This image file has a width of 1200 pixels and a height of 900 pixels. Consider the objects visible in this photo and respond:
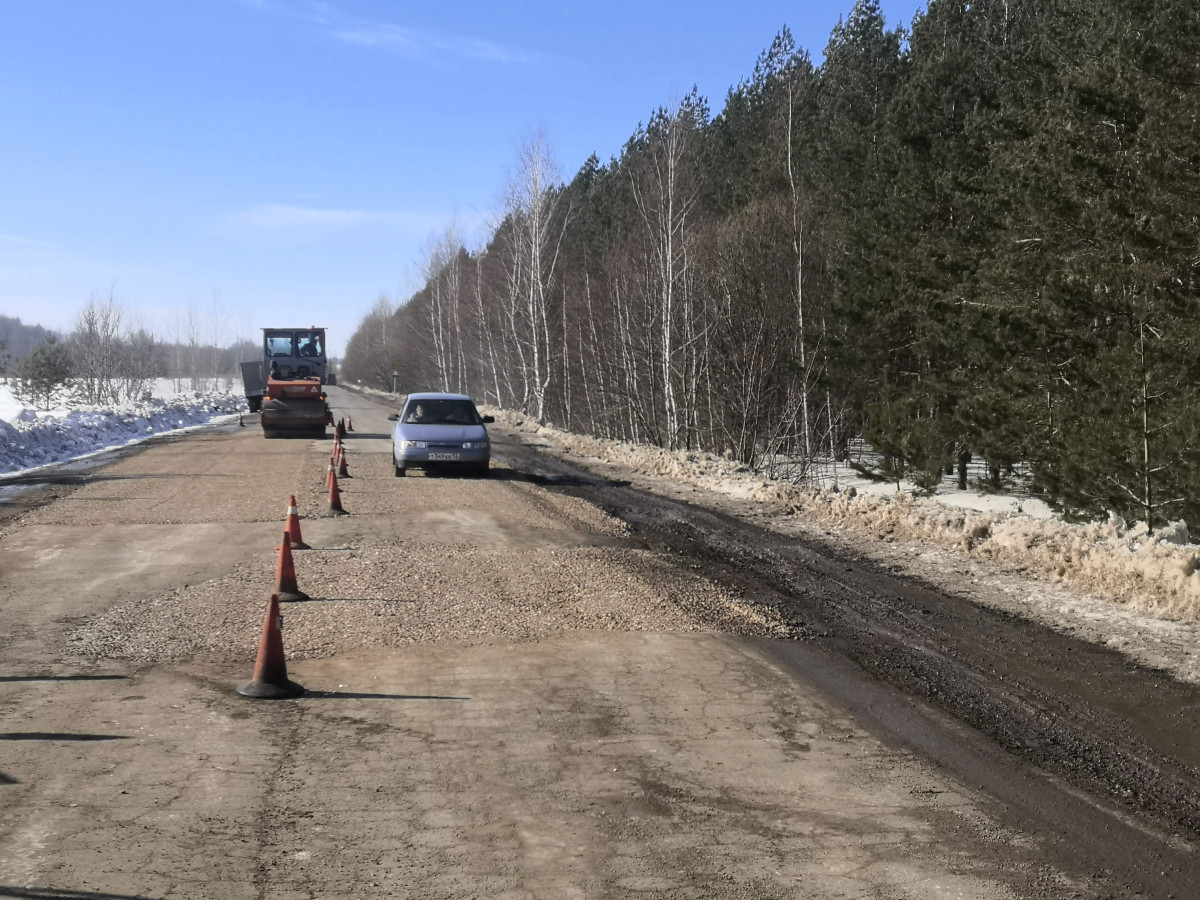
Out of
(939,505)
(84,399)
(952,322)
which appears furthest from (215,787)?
(84,399)

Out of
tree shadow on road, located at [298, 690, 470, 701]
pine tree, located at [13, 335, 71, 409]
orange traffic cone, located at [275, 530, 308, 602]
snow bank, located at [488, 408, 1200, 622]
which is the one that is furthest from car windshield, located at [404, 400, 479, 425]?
pine tree, located at [13, 335, 71, 409]

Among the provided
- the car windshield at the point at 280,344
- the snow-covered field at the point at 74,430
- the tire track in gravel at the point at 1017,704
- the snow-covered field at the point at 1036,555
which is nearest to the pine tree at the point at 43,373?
the snow-covered field at the point at 74,430

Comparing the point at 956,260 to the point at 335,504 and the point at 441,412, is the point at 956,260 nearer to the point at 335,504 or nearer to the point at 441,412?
the point at 441,412

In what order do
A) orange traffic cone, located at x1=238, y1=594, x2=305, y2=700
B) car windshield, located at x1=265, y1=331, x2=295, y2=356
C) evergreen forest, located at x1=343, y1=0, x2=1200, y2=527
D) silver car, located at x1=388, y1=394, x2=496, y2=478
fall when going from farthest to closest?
car windshield, located at x1=265, y1=331, x2=295, y2=356
silver car, located at x1=388, y1=394, x2=496, y2=478
evergreen forest, located at x1=343, y1=0, x2=1200, y2=527
orange traffic cone, located at x1=238, y1=594, x2=305, y2=700

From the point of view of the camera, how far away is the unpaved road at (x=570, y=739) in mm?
4883

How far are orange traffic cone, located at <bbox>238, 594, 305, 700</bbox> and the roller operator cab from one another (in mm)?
28749

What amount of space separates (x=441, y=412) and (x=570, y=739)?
18.8m

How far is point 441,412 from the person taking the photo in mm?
25016

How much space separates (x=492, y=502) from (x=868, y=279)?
41.1 ft

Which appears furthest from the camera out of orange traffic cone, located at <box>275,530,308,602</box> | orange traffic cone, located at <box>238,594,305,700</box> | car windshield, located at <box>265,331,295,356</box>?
car windshield, located at <box>265,331,295,356</box>

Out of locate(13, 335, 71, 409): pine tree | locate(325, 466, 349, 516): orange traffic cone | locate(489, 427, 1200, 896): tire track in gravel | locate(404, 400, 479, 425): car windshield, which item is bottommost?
locate(489, 427, 1200, 896): tire track in gravel

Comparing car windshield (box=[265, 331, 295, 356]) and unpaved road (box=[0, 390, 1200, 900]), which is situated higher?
car windshield (box=[265, 331, 295, 356])

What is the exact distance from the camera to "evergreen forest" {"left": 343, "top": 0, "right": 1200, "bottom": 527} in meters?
16.3

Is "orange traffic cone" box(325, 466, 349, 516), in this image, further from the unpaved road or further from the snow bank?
the snow bank
